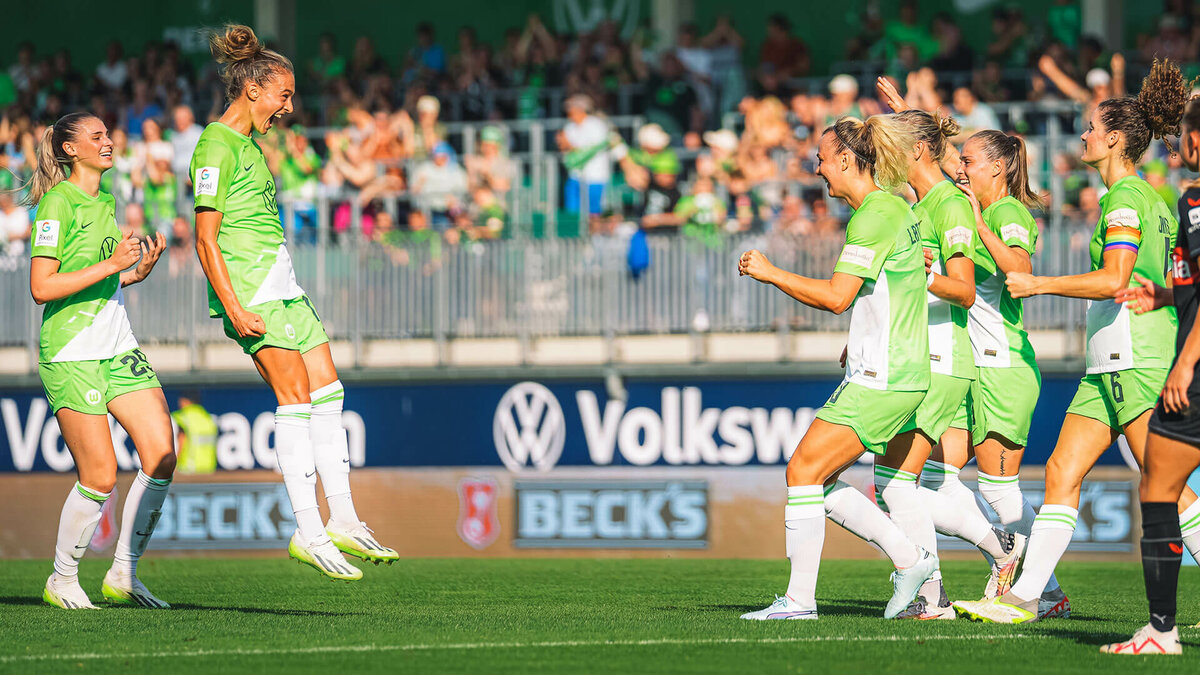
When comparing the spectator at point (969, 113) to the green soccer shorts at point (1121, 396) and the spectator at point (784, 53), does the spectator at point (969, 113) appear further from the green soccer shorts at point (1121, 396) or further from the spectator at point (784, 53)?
the green soccer shorts at point (1121, 396)

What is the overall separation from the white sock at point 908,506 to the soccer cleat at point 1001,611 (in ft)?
1.02

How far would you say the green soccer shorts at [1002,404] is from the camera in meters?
7.70

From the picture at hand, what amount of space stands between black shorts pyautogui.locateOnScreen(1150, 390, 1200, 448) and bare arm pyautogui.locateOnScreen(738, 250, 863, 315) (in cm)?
129

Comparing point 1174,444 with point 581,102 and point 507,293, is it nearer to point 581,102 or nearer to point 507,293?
point 507,293

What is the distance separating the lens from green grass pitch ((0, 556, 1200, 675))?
19.5 ft

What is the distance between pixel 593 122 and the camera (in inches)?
Result: 653

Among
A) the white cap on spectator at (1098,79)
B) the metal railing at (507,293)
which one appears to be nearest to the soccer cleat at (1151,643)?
the metal railing at (507,293)

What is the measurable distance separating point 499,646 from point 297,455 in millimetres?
1596

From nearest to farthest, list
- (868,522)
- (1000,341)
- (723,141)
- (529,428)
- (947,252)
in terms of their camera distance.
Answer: (868,522), (947,252), (1000,341), (529,428), (723,141)

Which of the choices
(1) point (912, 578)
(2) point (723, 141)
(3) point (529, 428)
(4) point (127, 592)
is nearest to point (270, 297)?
(4) point (127, 592)

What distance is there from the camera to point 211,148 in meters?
7.35

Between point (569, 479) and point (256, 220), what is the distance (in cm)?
719

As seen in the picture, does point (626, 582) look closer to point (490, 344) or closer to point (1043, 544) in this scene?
point (1043, 544)

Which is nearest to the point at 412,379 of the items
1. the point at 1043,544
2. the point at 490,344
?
the point at 490,344
